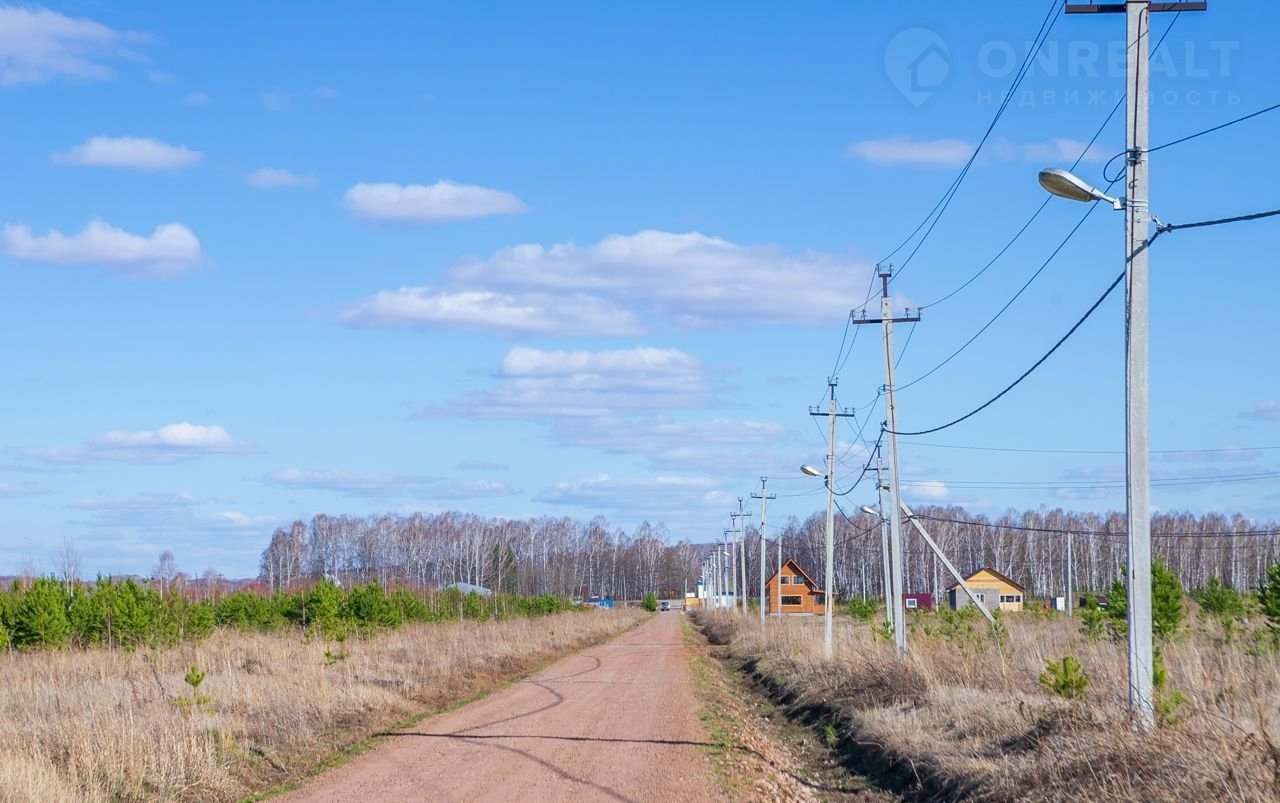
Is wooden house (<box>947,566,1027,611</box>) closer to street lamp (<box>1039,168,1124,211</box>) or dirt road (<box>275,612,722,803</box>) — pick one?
dirt road (<box>275,612,722,803</box>)

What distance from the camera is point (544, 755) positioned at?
13.6 metres

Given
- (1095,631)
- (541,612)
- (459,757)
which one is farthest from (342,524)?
(459,757)

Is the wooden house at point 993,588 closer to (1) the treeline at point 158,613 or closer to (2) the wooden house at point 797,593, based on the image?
(2) the wooden house at point 797,593

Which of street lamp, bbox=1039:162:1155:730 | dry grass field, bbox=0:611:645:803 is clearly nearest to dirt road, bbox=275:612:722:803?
dry grass field, bbox=0:611:645:803

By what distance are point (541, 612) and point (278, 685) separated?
5343 cm

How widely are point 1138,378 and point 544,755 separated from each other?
26.1ft

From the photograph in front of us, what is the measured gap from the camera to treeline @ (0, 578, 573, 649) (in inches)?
1124

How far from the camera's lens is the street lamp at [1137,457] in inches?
384

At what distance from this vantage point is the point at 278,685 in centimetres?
1895

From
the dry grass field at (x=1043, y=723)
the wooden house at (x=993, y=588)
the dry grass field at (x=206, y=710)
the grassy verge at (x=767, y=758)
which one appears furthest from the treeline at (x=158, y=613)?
the wooden house at (x=993, y=588)

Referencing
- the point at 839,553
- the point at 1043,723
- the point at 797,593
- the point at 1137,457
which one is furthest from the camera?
the point at 839,553

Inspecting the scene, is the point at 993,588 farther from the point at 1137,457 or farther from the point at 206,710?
the point at 1137,457

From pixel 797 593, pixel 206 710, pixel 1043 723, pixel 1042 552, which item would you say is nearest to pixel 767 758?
pixel 1043 723

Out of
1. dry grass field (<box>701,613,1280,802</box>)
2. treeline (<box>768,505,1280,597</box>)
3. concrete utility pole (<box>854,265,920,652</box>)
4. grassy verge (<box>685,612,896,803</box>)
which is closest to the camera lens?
dry grass field (<box>701,613,1280,802</box>)
